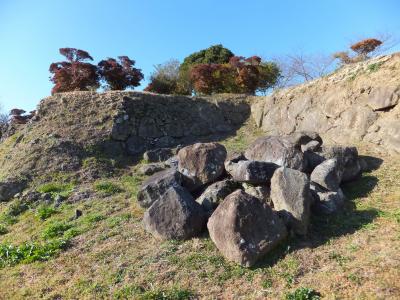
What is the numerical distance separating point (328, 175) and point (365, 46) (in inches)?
511

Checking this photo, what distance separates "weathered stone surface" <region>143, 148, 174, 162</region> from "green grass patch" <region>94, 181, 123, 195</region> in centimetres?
217

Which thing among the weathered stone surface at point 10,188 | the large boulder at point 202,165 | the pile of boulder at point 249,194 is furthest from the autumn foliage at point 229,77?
the large boulder at point 202,165

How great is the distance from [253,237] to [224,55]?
1997 centimetres

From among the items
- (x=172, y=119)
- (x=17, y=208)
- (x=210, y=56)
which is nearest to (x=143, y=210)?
(x=17, y=208)

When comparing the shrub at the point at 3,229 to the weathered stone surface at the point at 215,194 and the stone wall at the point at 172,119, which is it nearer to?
the weathered stone surface at the point at 215,194

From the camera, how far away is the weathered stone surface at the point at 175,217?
7.18 m

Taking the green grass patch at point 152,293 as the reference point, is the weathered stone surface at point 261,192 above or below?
above

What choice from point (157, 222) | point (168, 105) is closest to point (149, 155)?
point (168, 105)

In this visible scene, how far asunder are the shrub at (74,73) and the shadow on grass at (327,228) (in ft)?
45.6

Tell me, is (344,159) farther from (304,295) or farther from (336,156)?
(304,295)

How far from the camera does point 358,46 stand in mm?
18703

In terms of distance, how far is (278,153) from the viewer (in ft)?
29.5

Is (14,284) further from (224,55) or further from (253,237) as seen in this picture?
(224,55)

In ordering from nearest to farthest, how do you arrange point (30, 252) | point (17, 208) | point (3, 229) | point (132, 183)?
point (30, 252), point (3, 229), point (17, 208), point (132, 183)
